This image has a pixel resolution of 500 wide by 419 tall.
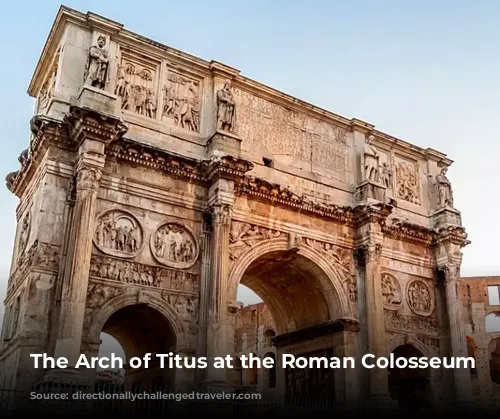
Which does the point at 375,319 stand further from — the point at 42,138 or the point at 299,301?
the point at 42,138

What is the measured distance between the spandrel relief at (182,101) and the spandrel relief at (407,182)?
6.32 meters

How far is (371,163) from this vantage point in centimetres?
1584

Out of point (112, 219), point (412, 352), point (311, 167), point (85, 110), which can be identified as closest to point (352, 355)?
point (412, 352)

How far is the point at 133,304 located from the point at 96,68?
4787mm

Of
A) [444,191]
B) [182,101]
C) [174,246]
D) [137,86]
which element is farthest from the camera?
[444,191]

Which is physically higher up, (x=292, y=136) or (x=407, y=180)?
(x=292, y=136)

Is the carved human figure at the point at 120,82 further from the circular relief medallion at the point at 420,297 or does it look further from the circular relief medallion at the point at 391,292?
the circular relief medallion at the point at 420,297

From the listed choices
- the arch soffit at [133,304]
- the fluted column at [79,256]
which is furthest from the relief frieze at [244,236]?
the fluted column at [79,256]

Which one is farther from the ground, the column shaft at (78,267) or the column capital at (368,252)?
the column capital at (368,252)

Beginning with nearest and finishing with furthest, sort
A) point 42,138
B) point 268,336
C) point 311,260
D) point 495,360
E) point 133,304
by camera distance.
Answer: point 133,304, point 42,138, point 311,260, point 268,336, point 495,360

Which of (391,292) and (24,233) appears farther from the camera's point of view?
(391,292)

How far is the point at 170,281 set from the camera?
12227 millimetres

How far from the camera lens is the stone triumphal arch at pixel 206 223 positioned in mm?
11344

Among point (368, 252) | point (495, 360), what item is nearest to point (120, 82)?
point (368, 252)
